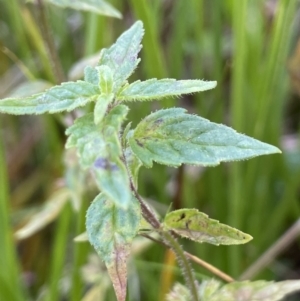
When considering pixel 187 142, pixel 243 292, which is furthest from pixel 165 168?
pixel 187 142

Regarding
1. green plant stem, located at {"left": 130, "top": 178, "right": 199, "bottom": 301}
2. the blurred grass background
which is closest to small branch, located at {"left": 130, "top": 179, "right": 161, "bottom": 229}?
green plant stem, located at {"left": 130, "top": 178, "right": 199, "bottom": 301}

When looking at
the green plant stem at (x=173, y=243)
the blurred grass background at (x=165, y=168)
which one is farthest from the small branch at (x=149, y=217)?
the blurred grass background at (x=165, y=168)

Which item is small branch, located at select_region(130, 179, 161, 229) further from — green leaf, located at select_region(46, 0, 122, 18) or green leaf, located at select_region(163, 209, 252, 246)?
green leaf, located at select_region(46, 0, 122, 18)

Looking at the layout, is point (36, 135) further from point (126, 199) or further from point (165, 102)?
point (126, 199)

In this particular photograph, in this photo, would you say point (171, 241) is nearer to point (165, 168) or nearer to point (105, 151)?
point (105, 151)

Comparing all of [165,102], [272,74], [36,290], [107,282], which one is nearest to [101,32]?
[165,102]

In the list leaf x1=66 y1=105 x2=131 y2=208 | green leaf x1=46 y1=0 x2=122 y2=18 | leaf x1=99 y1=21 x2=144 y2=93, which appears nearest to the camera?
leaf x1=66 y1=105 x2=131 y2=208

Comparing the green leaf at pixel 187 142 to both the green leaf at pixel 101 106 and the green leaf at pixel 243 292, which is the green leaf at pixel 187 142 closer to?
the green leaf at pixel 101 106
